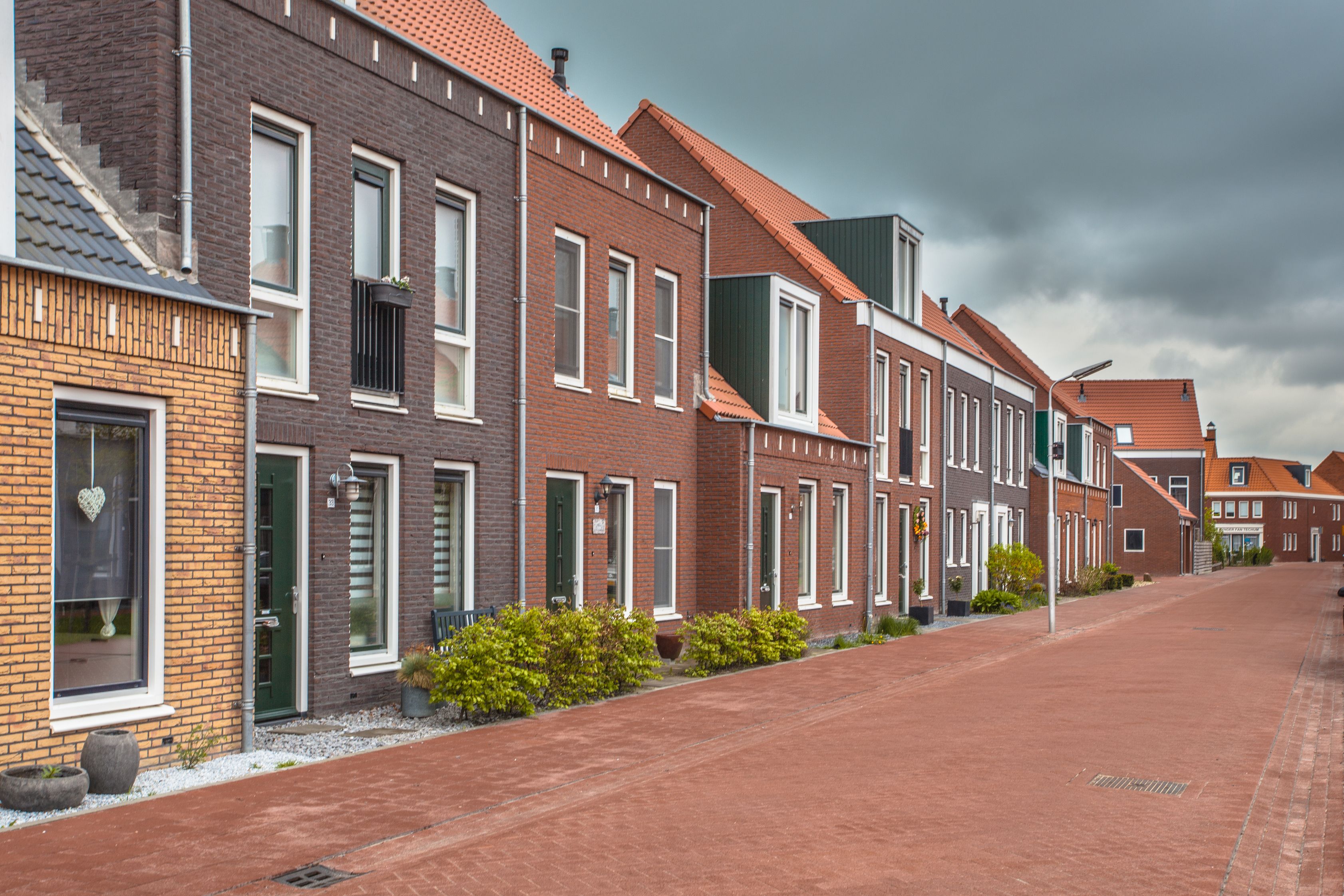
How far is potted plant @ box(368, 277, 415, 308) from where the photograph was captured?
38.7 feet

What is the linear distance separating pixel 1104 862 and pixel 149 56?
344 inches

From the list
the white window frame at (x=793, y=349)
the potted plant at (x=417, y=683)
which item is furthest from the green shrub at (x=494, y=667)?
the white window frame at (x=793, y=349)

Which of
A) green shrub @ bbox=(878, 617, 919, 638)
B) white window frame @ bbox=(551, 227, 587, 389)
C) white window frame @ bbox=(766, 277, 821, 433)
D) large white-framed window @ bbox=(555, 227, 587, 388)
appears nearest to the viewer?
large white-framed window @ bbox=(555, 227, 587, 388)

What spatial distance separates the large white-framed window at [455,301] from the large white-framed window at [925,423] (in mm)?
16275

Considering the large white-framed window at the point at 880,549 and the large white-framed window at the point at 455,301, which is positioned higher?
the large white-framed window at the point at 455,301

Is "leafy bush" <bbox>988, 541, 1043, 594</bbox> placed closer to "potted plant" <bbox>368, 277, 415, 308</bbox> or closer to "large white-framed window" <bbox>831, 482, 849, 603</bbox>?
"large white-framed window" <bbox>831, 482, 849, 603</bbox>

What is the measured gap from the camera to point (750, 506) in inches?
725

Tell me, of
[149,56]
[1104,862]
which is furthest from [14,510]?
[1104,862]

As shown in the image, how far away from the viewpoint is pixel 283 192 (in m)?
11.0

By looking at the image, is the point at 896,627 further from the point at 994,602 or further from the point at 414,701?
the point at 414,701

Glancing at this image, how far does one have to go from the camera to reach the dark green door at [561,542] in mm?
14859

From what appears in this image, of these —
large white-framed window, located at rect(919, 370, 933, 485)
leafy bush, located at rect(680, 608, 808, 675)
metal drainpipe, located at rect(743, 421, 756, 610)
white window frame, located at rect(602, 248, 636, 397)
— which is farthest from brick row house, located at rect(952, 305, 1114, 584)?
white window frame, located at rect(602, 248, 636, 397)

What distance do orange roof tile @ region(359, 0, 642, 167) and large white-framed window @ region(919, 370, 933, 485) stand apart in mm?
12208

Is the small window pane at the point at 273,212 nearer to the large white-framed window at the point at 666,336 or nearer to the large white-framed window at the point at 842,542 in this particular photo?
the large white-framed window at the point at 666,336
